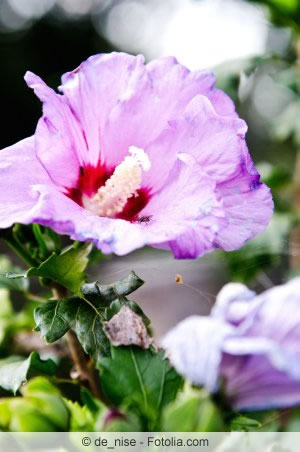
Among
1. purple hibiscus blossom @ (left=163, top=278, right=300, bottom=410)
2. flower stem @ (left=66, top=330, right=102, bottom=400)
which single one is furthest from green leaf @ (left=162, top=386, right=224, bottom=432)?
flower stem @ (left=66, top=330, right=102, bottom=400)

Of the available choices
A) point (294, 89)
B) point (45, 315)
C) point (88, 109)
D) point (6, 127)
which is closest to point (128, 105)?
point (88, 109)

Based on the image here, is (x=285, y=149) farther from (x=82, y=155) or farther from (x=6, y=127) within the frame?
(x=82, y=155)

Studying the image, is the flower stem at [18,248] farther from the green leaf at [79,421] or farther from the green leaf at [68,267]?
the green leaf at [79,421]

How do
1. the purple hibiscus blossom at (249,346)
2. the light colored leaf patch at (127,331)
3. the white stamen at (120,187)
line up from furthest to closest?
the white stamen at (120,187) < the light colored leaf patch at (127,331) < the purple hibiscus blossom at (249,346)

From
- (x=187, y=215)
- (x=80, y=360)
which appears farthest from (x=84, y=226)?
(x=80, y=360)

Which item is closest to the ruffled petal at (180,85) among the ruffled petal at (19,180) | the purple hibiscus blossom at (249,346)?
the ruffled petal at (19,180)
